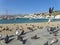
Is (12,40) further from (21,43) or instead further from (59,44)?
(59,44)

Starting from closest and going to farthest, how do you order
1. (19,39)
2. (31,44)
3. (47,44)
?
(47,44)
(31,44)
(19,39)

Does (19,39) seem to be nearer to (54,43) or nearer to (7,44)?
(7,44)

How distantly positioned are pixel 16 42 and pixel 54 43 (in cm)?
408

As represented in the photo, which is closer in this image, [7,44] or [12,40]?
[7,44]

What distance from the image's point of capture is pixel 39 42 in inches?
768

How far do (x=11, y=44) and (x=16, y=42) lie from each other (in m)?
0.76

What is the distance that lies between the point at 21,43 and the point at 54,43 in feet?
11.1

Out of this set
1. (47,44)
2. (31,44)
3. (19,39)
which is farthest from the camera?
(19,39)

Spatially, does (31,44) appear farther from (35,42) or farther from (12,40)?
(12,40)

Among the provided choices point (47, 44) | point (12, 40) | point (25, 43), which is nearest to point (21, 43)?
point (25, 43)

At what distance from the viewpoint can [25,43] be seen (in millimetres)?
19078

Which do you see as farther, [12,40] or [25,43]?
[12,40]

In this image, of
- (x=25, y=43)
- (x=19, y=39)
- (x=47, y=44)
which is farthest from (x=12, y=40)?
(x=47, y=44)

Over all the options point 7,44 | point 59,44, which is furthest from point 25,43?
point 59,44
